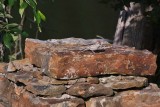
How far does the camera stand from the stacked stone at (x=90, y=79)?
2.54 meters

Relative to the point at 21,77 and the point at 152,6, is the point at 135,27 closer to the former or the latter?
the point at 152,6

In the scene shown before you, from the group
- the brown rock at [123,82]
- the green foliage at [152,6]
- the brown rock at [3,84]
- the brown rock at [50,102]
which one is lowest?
the brown rock at [3,84]

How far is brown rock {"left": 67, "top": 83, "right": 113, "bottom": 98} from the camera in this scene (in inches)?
99.8

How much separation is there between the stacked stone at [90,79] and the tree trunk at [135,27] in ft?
8.02

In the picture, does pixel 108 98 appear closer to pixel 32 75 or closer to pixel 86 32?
pixel 32 75

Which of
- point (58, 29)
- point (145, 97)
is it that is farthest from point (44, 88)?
point (58, 29)

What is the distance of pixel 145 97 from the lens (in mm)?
2660

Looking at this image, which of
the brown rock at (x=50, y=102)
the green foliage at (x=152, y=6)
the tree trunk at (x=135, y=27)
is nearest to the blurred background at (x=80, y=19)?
the tree trunk at (x=135, y=27)

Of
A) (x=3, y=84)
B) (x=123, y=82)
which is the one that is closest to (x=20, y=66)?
(x=3, y=84)

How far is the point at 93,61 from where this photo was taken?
2613 millimetres

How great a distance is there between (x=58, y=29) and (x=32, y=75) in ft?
15.8

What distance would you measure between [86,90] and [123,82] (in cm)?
24

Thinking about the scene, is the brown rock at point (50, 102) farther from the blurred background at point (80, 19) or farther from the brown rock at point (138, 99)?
the blurred background at point (80, 19)

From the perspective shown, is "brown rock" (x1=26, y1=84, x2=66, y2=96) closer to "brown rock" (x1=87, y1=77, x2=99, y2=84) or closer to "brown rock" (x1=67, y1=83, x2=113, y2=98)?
"brown rock" (x1=67, y1=83, x2=113, y2=98)
